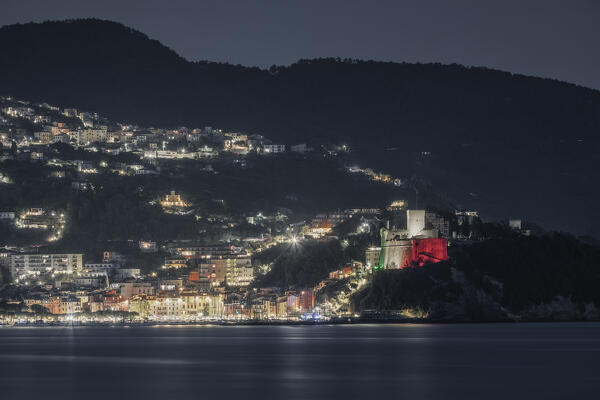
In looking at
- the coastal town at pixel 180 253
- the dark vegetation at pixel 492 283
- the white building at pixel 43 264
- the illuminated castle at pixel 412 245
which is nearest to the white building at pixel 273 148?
the coastal town at pixel 180 253

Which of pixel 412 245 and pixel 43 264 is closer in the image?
pixel 412 245

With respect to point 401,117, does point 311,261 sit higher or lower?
lower

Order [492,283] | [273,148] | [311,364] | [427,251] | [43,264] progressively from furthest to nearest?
[273,148]
[43,264]
[427,251]
[492,283]
[311,364]

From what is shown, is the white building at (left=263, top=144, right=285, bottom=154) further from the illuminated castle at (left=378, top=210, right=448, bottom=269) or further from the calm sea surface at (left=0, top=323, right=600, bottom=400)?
the calm sea surface at (left=0, top=323, right=600, bottom=400)

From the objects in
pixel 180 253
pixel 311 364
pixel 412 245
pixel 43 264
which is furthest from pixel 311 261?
pixel 311 364

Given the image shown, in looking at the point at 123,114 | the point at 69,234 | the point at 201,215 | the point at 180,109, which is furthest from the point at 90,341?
the point at 180,109

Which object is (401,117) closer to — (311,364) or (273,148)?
(273,148)
